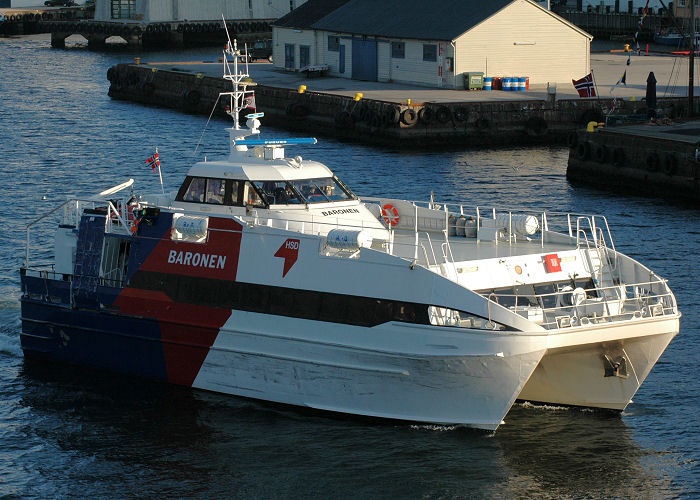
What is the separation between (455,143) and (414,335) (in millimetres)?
32218

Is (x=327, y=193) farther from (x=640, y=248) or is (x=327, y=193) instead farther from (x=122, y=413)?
(x=640, y=248)

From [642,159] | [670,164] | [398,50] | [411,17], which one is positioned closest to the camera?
[670,164]

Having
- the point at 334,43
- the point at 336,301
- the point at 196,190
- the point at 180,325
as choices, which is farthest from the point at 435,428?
the point at 334,43

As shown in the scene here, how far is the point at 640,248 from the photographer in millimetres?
30203

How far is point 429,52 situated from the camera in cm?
5366

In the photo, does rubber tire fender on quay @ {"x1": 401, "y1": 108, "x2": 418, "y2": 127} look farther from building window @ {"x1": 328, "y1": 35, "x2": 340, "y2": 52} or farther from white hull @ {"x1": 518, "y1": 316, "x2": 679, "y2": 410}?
white hull @ {"x1": 518, "y1": 316, "x2": 679, "y2": 410}

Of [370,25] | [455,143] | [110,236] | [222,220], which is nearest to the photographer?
[222,220]

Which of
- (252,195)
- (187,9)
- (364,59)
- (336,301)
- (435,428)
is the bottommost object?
(435,428)

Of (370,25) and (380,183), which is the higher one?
(370,25)

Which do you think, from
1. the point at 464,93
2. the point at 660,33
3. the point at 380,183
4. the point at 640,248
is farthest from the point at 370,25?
the point at 660,33

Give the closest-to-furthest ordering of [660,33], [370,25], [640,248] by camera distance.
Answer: [640,248], [370,25], [660,33]

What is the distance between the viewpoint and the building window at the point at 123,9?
96.3 meters

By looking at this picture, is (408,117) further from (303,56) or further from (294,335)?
(294,335)

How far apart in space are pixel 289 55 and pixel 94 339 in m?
44.8
